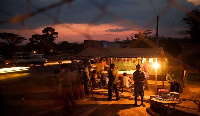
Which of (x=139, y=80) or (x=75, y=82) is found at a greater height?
(x=139, y=80)

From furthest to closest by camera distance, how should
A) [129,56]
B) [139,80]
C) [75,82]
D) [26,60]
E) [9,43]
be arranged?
[9,43], [26,60], [129,56], [75,82], [139,80]

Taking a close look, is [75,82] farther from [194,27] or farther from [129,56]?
[194,27]

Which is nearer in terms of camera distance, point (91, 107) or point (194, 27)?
point (91, 107)

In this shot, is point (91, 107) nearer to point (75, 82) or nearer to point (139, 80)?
point (75, 82)

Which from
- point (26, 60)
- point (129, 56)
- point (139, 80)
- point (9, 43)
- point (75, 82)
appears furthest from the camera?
point (9, 43)

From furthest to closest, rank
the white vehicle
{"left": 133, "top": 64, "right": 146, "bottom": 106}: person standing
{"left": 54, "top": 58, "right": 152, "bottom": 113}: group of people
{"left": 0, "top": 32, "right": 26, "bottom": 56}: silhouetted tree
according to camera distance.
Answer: {"left": 0, "top": 32, "right": 26, "bottom": 56}: silhouetted tree → the white vehicle → {"left": 133, "top": 64, "right": 146, "bottom": 106}: person standing → {"left": 54, "top": 58, "right": 152, "bottom": 113}: group of people

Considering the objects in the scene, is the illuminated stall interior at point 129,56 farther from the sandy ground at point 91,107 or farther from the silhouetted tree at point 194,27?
the silhouetted tree at point 194,27

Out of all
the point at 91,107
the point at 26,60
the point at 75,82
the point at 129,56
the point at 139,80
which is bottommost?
the point at 91,107

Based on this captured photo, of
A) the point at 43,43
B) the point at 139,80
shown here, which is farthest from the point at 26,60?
the point at 139,80

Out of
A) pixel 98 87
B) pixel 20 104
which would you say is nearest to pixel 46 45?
pixel 98 87

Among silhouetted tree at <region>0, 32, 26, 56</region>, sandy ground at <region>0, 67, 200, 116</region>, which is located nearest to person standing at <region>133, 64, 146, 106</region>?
sandy ground at <region>0, 67, 200, 116</region>

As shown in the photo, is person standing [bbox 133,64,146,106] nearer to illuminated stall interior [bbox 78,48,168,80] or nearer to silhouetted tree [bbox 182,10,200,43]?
illuminated stall interior [bbox 78,48,168,80]

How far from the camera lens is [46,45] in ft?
162

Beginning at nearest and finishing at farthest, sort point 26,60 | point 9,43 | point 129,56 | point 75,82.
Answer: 1. point 75,82
2. point 129,56
3. point 26,60
4. point 9,43
